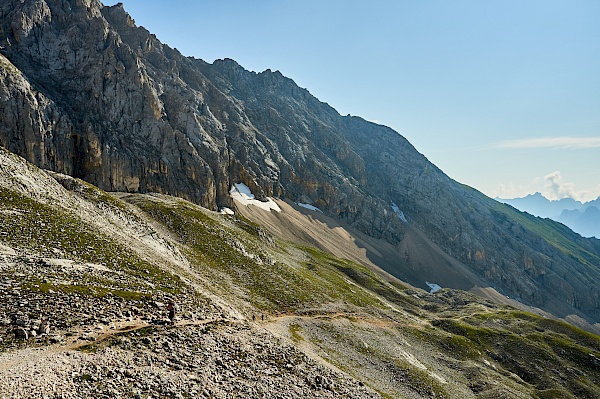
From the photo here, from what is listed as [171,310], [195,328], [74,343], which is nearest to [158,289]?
[171,310]

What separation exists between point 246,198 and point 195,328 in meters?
153

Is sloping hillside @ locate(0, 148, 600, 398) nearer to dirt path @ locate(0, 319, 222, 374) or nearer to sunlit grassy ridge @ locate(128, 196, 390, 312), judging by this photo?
dirt path @ locate(0, 319, 222, 374)

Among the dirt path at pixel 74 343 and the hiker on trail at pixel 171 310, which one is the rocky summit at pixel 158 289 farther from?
the hiker on trail at pixel 171 310

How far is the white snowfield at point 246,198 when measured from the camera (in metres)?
176

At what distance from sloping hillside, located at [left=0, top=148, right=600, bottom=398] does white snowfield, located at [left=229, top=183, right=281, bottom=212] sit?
3604 inches

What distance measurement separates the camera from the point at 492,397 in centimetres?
5150

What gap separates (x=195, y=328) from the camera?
2975 centimetres

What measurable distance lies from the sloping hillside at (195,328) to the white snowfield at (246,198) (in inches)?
3604

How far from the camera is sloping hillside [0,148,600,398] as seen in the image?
22.2m

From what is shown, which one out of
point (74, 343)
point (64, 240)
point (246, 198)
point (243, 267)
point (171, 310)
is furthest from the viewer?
point (246, 198)

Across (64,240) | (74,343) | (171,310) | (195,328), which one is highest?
(171,310)

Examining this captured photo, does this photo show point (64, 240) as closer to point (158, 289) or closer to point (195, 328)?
point (158, 289)

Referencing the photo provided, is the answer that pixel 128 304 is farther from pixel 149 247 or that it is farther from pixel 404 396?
pixel 404 396

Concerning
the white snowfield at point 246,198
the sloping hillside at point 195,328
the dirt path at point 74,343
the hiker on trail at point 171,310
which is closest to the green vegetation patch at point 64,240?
the sloping hillside at point 195,328
